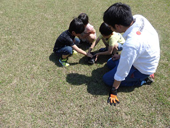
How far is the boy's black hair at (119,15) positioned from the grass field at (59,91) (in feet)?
3.89

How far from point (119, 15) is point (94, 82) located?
51.1 inches

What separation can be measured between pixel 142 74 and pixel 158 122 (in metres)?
0.74

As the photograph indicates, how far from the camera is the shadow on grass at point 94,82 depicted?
2484 millimetres

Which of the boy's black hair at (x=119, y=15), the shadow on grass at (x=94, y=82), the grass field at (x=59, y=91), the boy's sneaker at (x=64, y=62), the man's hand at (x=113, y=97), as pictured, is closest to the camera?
the boy's black hair at (x=119, y=15)

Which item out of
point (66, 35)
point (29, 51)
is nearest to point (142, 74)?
point (66, 35)

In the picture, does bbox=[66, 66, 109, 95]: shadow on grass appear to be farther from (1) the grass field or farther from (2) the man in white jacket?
(2) the man in white jacket

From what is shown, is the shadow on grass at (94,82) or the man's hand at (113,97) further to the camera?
the shadow on grass at (94,82)

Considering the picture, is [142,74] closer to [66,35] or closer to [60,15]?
[66,35]

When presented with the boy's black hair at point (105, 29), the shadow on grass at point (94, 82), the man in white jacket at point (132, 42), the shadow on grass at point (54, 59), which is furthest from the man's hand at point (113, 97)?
the shadow on grass at point (54, 59)

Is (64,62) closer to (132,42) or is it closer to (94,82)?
(94,82)

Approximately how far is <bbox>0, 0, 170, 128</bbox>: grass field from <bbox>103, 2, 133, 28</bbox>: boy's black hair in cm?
119

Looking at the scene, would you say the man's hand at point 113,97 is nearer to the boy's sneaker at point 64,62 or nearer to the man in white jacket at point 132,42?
the man in white jacket at point 132,42

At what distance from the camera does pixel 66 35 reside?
8.97 feet

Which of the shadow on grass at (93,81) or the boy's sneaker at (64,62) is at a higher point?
the boy's sneaker at (64,62)
